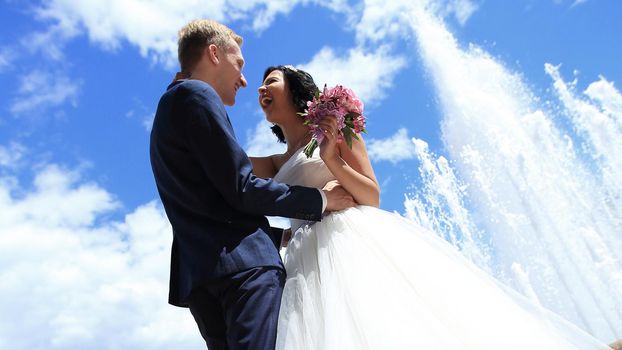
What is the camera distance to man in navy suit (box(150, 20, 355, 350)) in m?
3.02

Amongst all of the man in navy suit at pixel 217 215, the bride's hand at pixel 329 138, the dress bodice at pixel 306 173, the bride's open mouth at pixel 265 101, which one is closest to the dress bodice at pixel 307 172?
the dress bodice at pixel 306 173

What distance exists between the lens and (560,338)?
3320 millimetres

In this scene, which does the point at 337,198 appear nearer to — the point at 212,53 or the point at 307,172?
the point at 307,172

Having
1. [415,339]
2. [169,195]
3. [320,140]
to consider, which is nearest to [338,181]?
[320,140]

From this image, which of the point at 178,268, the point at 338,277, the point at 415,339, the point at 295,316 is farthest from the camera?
the point at 178,268

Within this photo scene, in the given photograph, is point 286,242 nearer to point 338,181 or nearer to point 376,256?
point 338,181

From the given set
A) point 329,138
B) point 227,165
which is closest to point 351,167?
point 329,138

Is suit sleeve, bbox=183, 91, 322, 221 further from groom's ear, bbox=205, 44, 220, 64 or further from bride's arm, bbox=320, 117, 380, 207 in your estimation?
bride's arm, bbox=320, 117, 380, 207

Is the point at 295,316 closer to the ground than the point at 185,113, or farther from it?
closer to the ground

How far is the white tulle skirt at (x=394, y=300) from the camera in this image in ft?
9.52

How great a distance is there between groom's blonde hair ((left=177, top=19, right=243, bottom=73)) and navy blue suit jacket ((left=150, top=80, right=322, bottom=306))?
1.58 feet

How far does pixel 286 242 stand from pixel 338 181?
670 millimetres

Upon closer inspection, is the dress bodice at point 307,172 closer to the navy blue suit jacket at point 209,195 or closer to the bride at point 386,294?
the bride at point 386,294

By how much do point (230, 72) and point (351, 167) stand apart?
1.19 meters
